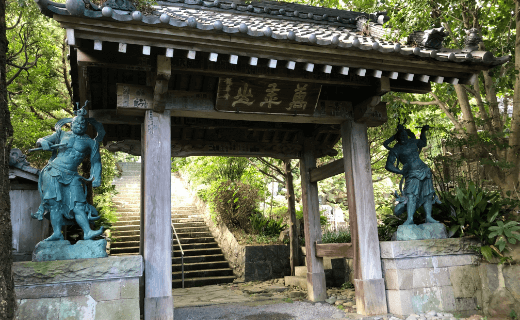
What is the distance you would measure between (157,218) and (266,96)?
238cm

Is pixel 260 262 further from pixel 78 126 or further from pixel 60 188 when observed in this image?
pixel 78 126

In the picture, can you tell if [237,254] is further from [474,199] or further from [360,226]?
[474,199]

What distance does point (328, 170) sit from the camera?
23.0 ft

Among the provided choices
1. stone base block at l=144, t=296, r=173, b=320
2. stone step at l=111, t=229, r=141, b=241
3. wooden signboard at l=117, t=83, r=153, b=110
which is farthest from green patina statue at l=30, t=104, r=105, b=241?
stone step at l=111, t=229, r=141, b=241

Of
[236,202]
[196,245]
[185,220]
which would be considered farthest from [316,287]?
[185,220]

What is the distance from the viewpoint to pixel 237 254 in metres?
10.4

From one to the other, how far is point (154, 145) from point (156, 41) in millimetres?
1435

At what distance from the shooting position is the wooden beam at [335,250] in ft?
19.5

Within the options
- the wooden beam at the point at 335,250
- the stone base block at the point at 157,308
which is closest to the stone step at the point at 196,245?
the wooden beam at the point at 335,250

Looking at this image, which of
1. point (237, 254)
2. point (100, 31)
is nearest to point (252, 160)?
point (237, 254)

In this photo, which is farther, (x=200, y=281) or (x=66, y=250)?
(x=200, y=281)

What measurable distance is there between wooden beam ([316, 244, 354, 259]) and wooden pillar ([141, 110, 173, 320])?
293 centimetres

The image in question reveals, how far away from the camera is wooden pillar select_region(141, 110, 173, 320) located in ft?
15.0

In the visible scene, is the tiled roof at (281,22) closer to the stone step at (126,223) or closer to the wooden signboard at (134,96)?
the wooden signboard at (134,96)
